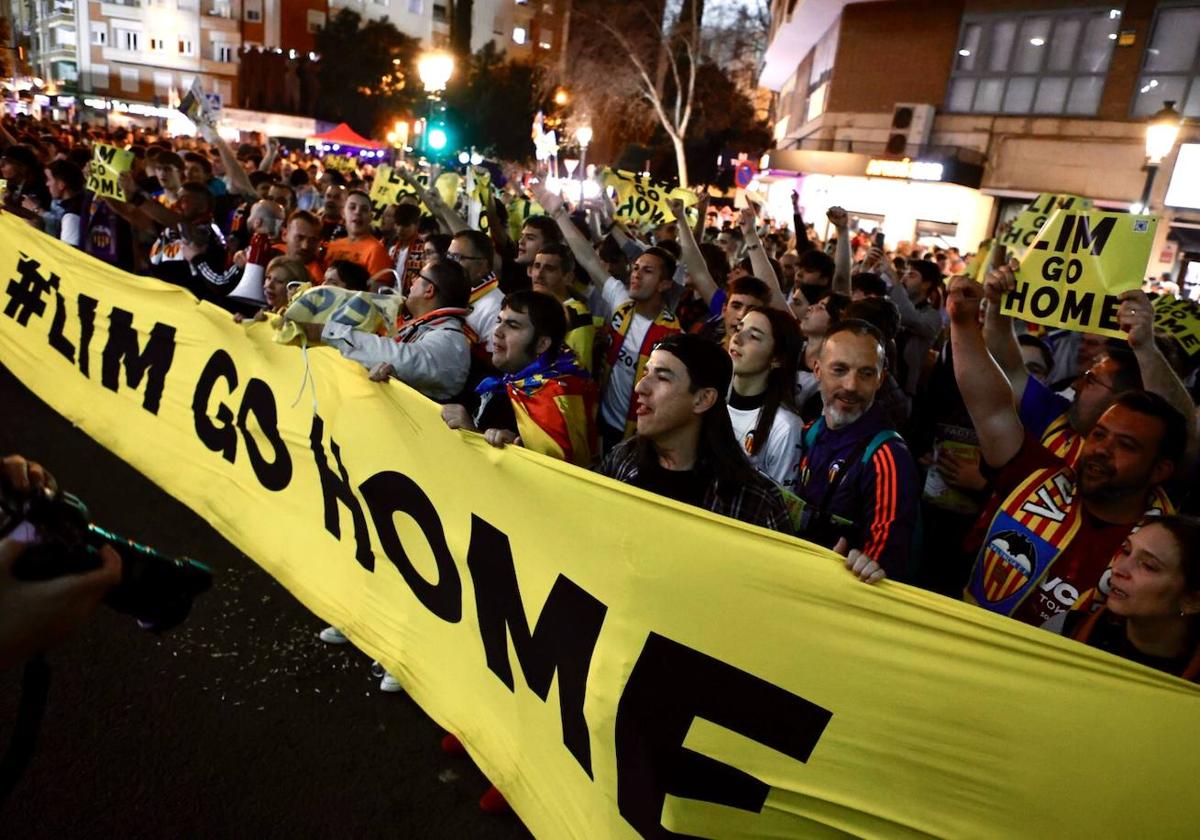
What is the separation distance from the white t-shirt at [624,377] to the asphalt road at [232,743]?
6.23 ft

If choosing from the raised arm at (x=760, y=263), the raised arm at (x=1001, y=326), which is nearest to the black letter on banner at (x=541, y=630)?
the raised arm at (x=1001, y=326)

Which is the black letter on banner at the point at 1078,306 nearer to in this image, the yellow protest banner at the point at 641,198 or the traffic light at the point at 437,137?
the yellow protest banner at the point at 641,198

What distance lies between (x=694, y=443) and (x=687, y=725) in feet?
3.18

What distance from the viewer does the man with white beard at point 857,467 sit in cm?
269

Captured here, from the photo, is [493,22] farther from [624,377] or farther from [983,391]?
[983,391]

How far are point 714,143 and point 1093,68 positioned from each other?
77.2 ft

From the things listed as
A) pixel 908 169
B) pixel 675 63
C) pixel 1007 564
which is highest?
pixel 675 63

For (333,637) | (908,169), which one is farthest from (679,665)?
(908,169)

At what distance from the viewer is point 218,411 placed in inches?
170

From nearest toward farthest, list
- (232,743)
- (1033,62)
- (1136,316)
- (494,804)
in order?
(494,804), (232,743), (1136,316), (1033,62)

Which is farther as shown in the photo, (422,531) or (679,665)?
(422,531)

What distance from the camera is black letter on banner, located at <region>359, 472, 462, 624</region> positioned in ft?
9.90

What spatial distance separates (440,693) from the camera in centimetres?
317

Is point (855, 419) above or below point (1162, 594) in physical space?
above
